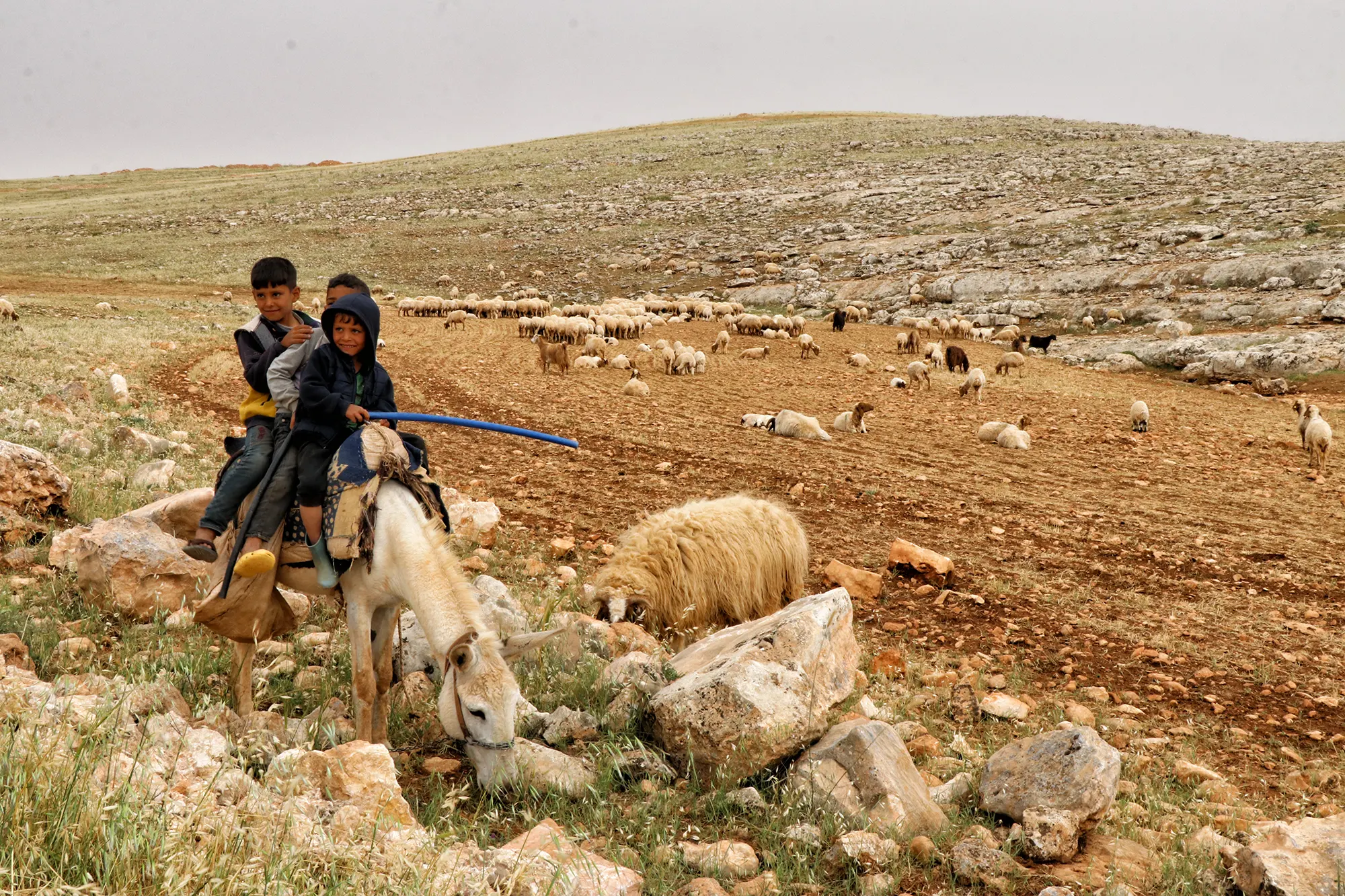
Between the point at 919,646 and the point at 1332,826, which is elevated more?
the point at 1332,826

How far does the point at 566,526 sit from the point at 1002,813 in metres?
5.11

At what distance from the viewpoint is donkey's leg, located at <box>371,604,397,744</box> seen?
13.1 feet

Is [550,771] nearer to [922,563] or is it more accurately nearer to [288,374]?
[288,374]

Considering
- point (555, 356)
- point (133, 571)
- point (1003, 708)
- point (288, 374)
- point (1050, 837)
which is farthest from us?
point (555, 356)

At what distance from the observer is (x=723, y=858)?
3150 mm

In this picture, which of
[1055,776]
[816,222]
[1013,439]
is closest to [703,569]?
[1055,776]

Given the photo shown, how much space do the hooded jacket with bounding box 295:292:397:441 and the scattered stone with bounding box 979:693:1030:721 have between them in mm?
3689

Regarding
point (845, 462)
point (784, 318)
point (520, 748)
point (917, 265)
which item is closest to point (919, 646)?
point (520, 748)

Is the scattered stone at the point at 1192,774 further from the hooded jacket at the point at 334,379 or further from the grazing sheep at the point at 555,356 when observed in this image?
the grazing sheep at the point at 555,356

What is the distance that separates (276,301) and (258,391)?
46 cm

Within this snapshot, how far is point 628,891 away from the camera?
2.87 m

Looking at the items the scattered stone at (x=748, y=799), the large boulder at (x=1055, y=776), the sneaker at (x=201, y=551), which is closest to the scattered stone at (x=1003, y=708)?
the large boulder at (x=1055, y=776)

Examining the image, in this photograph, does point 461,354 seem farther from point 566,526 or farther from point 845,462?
point 566,526

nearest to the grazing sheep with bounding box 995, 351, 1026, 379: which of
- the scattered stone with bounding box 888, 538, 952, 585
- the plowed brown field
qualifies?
the plowed brown field
